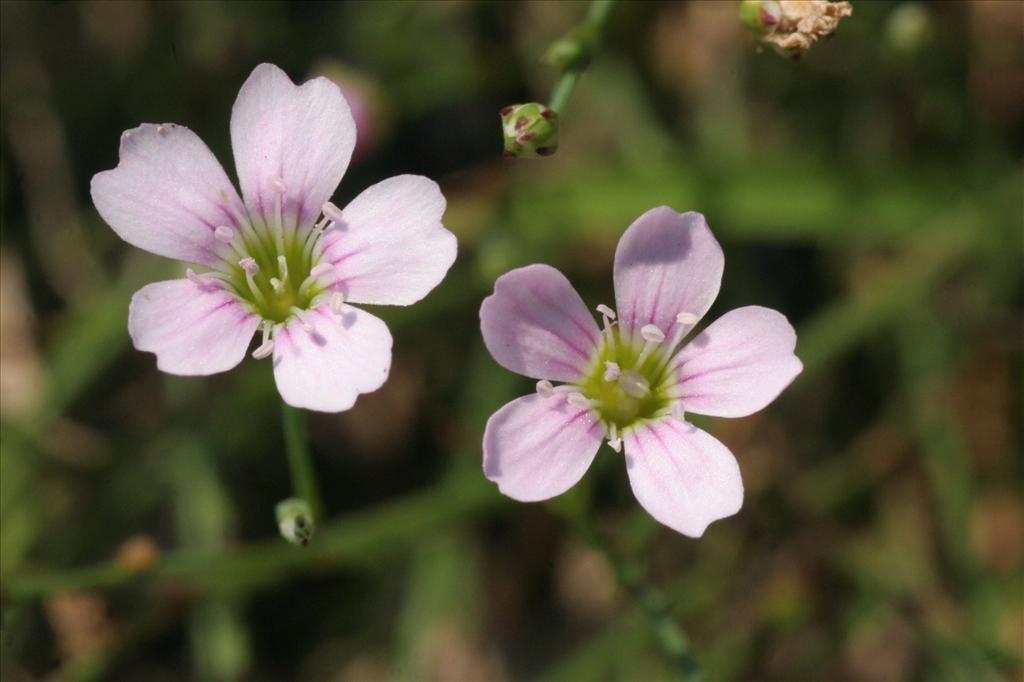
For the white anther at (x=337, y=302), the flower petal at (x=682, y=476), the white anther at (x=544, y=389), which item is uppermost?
the white anther at (x=337, y=302)

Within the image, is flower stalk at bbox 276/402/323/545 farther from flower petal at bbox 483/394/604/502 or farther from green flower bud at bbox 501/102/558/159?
green flower bud at bbox 501/102/558/159

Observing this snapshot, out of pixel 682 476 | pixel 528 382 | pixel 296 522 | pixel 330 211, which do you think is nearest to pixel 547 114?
pixel 330 211

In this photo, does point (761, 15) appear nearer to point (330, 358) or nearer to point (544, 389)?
point (544, 389)

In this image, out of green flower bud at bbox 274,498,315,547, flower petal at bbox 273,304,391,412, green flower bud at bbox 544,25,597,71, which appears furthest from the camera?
green flower bud at bbox 544,25,597,71

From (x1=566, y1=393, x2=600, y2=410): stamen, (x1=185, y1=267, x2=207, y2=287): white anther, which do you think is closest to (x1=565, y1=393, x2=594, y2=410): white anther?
(x1=566, y1=393, x2=600, y2=410): stamen

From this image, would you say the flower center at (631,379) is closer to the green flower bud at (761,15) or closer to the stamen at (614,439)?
the stamen at (614,439)

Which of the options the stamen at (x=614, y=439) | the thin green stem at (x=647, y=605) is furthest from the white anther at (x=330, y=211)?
the thin green stem at (x=647, y=605)
